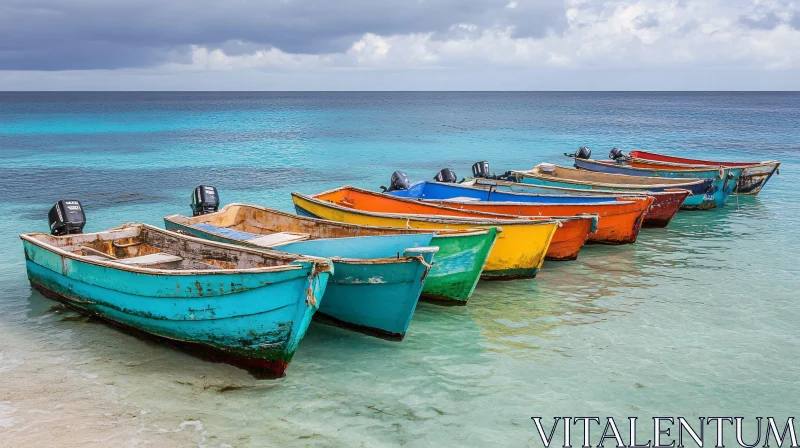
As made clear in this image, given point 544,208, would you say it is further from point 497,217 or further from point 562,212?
point 497,217

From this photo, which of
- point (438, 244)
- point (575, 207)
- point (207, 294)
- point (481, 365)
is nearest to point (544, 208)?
point (575, 207)

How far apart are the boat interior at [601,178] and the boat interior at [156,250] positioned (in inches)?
422

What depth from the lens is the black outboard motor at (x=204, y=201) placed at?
12492mm

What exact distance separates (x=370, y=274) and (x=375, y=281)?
0.11 m

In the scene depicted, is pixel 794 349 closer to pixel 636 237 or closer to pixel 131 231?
pixel 636 237

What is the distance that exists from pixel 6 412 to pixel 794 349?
943 cm

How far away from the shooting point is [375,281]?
8.12 metres

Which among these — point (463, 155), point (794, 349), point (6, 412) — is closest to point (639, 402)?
point (794, 349)

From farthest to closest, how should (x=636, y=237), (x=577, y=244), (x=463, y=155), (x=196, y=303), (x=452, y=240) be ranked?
(x=463, y=155)
(x=636, y=237)
(x=577, y=244)
(x=452, y=240)
(x=196, y=303)

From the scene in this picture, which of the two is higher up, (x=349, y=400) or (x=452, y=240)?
(x=452, y=240)

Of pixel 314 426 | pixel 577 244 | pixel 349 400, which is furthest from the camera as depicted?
pixel 577 244

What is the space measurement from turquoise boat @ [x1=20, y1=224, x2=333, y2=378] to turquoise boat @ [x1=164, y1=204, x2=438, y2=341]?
2.41 ft

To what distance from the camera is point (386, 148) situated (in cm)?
4147

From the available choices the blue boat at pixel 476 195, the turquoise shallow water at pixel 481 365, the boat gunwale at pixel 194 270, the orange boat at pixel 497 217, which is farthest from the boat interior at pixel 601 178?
the boat gunwale at pixel 194 270
